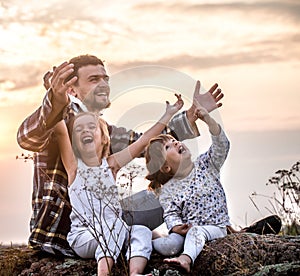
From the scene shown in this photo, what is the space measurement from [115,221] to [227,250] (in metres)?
1.07

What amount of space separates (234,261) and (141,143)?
1726 mm

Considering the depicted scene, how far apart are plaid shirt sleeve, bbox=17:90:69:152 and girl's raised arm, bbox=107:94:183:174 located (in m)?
0.68

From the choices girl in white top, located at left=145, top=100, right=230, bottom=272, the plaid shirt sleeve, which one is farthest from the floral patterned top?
the plaid shirt sleeve

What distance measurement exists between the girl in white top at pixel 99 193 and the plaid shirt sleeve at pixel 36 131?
0.16 m

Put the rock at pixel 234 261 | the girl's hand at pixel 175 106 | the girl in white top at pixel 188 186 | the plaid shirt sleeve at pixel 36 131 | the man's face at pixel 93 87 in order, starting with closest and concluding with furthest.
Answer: the rock at pixel 234 261 < the girl in white top at pixel 188 186 < the plaid shirt sleeve at pixel 36 131 < the girl's hand at pixel 175 106 < the man's face at pixel 93 87

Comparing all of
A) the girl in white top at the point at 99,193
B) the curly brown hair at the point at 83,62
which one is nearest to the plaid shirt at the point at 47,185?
the girl in white top at the point at 99,193

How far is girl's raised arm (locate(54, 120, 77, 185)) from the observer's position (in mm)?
7941

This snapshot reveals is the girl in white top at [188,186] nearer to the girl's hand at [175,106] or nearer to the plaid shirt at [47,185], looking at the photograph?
the girl's hand at [175,106]

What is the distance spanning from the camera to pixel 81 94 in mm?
8789

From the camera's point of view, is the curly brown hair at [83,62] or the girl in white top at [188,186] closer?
the girl in white top at [188,186]

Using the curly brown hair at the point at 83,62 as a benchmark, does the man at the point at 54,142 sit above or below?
below

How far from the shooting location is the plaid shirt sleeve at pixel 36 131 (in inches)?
307

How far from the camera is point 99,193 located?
7.49 metres

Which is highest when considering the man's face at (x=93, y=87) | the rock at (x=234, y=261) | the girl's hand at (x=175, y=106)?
the man's face at (x=93, y=87)
